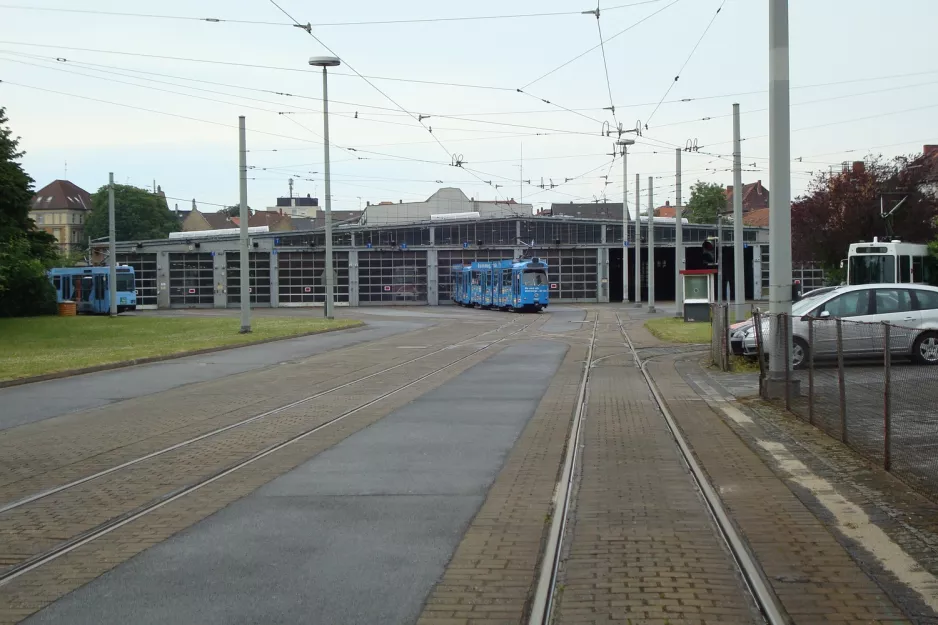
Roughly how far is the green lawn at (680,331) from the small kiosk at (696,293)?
66 cm

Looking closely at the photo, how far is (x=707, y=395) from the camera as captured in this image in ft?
55.0

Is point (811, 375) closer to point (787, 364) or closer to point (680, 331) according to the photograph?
point (787, 364)

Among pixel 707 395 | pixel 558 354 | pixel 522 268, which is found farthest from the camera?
pixel 522 268

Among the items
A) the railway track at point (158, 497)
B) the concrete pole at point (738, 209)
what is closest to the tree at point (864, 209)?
the concrete pole at point (738, 209)

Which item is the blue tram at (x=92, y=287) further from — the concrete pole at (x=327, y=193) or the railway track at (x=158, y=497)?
the railway track at (x=158, y=497)

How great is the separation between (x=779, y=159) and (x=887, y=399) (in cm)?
662

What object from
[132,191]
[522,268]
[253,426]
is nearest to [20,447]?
[253,426]

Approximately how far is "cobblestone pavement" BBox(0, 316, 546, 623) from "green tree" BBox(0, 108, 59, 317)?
93.8ft

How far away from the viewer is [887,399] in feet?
29.9

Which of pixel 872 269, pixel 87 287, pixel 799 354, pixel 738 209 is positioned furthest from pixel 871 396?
pixel 87 287

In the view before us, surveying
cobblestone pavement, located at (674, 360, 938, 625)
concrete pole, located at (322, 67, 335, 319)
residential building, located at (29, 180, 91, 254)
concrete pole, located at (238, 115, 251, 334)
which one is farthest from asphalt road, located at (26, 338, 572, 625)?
residential building, located at (29, 180, 91, 254)

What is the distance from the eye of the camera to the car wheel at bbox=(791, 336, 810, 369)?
13961 millimetres

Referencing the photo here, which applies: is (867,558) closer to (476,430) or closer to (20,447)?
(476,430)

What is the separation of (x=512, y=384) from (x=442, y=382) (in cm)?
136
